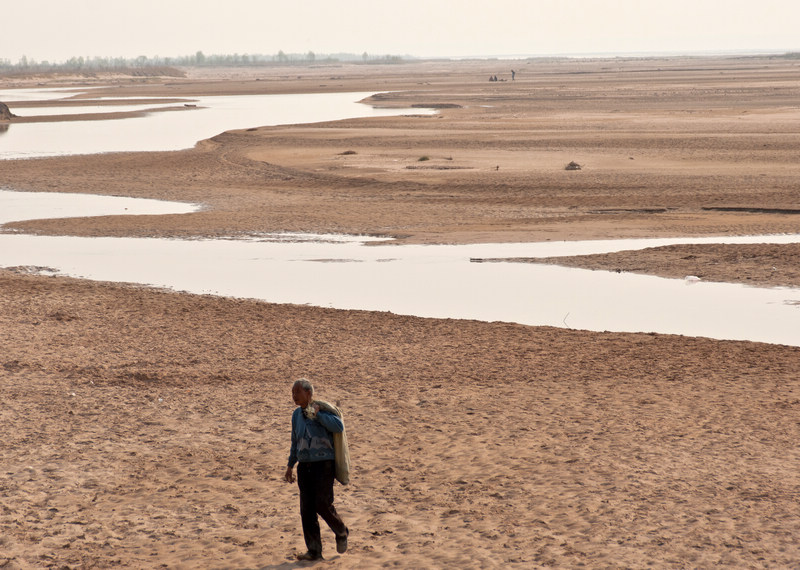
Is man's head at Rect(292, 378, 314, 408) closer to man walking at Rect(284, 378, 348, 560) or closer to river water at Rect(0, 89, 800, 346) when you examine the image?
man walking at Rect(284, 378, 348, 560)

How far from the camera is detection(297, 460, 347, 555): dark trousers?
7734mm

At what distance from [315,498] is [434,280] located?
1292cm

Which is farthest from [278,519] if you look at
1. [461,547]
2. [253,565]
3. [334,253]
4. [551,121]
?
[551,121]

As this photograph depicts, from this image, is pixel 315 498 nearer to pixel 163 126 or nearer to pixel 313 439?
pixel 313 439

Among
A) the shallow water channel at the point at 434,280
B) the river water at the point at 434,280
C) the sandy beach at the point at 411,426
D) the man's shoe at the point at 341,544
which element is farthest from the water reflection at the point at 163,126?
the man's shoe at the point at 341,544

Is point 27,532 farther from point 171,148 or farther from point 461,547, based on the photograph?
point 171,148

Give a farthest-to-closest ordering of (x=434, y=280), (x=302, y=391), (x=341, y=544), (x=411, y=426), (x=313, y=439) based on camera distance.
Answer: (x=434, y=280)
(x=411, y=426)
(x=341, y=544)
(x=313, y=439)
(x=302, y=391)

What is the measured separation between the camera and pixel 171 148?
1827 inches

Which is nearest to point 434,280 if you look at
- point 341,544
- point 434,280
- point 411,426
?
point 434,280

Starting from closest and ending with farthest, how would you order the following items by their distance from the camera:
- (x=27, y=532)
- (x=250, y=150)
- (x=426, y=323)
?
(x=27, y=532)
(x=426, y=323)
(x=250, y=150)

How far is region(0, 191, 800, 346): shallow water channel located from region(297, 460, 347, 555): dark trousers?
9.49 metres

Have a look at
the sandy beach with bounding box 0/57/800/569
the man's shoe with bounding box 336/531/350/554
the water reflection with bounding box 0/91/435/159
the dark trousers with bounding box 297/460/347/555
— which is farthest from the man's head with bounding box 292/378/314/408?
the water reflection with bounding box 0/91/435/159

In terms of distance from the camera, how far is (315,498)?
307 inches

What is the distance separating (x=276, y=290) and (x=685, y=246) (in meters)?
8.95
